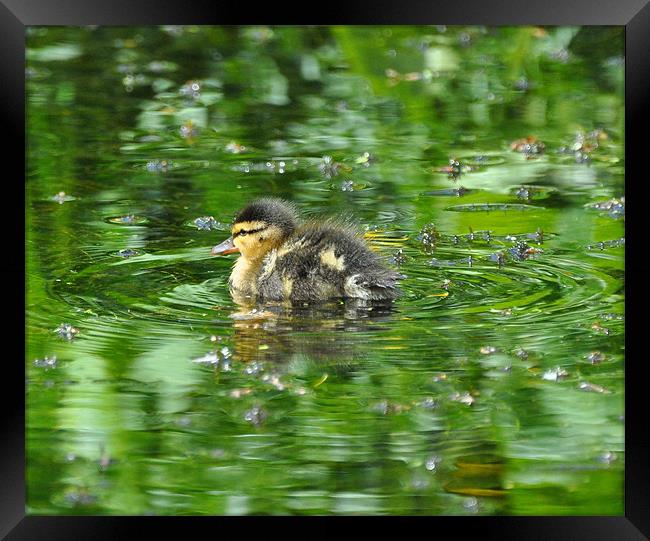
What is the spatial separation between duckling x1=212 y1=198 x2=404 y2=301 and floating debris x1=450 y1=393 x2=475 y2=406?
93cm

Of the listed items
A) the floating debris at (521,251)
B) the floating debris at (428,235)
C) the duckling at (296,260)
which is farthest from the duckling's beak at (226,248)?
the floating debris at (521,251)

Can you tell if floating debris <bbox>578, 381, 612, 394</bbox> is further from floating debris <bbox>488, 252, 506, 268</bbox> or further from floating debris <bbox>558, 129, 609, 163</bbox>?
floating debris <bbox>488, 252, 506, 268</bbox>

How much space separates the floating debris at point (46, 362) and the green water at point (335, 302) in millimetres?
11

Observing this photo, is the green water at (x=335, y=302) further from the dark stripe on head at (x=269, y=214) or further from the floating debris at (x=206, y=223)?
the dark stripe on head at (x=269, y=214)

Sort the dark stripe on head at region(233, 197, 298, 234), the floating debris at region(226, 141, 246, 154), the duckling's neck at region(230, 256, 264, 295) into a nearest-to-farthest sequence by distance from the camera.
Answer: the duckling's neck at region(230, 256, 264, 295)
the dark stripe on head at region(233, 197, 298, 234)
the floating debris at region(226, 141, 246, 154)

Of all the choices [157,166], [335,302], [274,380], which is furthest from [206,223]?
[274,380]

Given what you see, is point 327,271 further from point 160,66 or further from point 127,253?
point 160,66

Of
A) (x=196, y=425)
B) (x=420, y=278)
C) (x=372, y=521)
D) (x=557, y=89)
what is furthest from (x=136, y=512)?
(x=557, y=89)

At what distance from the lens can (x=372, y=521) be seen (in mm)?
5117

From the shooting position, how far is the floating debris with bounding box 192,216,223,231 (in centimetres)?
709

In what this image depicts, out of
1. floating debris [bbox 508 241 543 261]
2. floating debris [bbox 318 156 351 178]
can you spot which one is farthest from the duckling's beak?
floating debris [bbox 508 241 543 261]

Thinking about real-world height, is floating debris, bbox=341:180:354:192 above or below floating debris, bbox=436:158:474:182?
below
